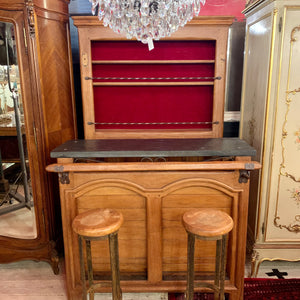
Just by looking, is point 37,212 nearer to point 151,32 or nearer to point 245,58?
point 151,32

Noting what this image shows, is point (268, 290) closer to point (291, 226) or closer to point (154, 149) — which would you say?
point (291, 226)

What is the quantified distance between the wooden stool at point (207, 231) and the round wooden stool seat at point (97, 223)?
1.35ft

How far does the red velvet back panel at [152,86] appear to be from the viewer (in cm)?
265

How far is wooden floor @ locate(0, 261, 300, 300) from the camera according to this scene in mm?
2227

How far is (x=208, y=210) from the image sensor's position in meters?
1.85

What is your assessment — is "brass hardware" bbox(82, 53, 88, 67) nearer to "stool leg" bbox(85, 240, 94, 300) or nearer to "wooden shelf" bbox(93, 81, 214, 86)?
"wooden shelf" bbox(93, 81, 214, 86)

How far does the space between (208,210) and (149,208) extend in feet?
1.35

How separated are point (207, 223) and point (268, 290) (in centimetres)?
100

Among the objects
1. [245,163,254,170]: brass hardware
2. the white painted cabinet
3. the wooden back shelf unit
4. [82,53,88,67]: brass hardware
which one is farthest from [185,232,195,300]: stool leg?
[82,53,88,67]: brass hardware

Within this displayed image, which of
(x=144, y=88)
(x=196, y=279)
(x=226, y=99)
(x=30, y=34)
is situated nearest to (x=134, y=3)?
(x=30, y=34)

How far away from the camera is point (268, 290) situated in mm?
2246

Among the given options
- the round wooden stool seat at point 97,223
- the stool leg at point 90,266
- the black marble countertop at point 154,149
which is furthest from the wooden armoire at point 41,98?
the round wooden stool seat at point 97,223

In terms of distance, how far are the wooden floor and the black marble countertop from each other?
1.08 m

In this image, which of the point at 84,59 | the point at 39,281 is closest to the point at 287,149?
the point at 84,59
